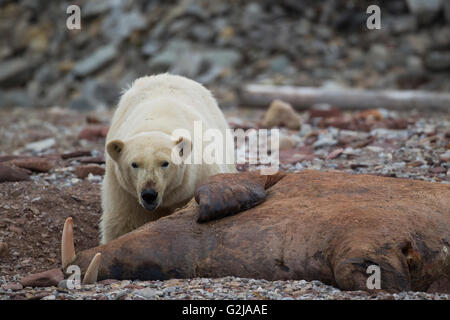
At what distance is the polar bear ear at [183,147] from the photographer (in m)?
4.96

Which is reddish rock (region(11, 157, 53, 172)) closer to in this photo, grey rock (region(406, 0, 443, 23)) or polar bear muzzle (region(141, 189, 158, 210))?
polar bear muzzle (region(141, 189, 158, 210))

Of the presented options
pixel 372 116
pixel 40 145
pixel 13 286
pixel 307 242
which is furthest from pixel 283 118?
pixel 13 286

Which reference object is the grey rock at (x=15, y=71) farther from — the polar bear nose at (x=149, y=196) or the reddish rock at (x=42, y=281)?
the reddish rock at (x=42, y=281)

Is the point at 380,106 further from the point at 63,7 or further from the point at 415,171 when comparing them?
the point at 63,7

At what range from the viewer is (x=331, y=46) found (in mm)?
16250

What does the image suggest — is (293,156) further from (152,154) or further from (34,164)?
(152,154)

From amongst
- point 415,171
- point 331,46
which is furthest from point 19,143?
point 331,46

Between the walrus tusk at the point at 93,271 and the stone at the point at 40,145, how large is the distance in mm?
5599

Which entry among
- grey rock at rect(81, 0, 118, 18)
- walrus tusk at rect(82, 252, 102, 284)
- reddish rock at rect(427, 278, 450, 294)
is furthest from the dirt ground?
grey rock at rect(81, 0, 118, 18)

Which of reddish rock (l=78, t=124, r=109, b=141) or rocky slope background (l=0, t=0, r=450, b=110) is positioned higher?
rocky slope background (l=0, t=0, r=450, b=110)

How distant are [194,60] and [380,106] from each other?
5.61 meters

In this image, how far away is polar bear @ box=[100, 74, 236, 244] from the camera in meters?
4.79

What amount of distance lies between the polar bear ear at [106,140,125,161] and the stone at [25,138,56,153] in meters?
4.55

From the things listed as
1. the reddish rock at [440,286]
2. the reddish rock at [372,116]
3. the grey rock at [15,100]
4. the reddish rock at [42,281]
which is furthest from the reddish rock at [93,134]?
the grey rock at [15,100]
